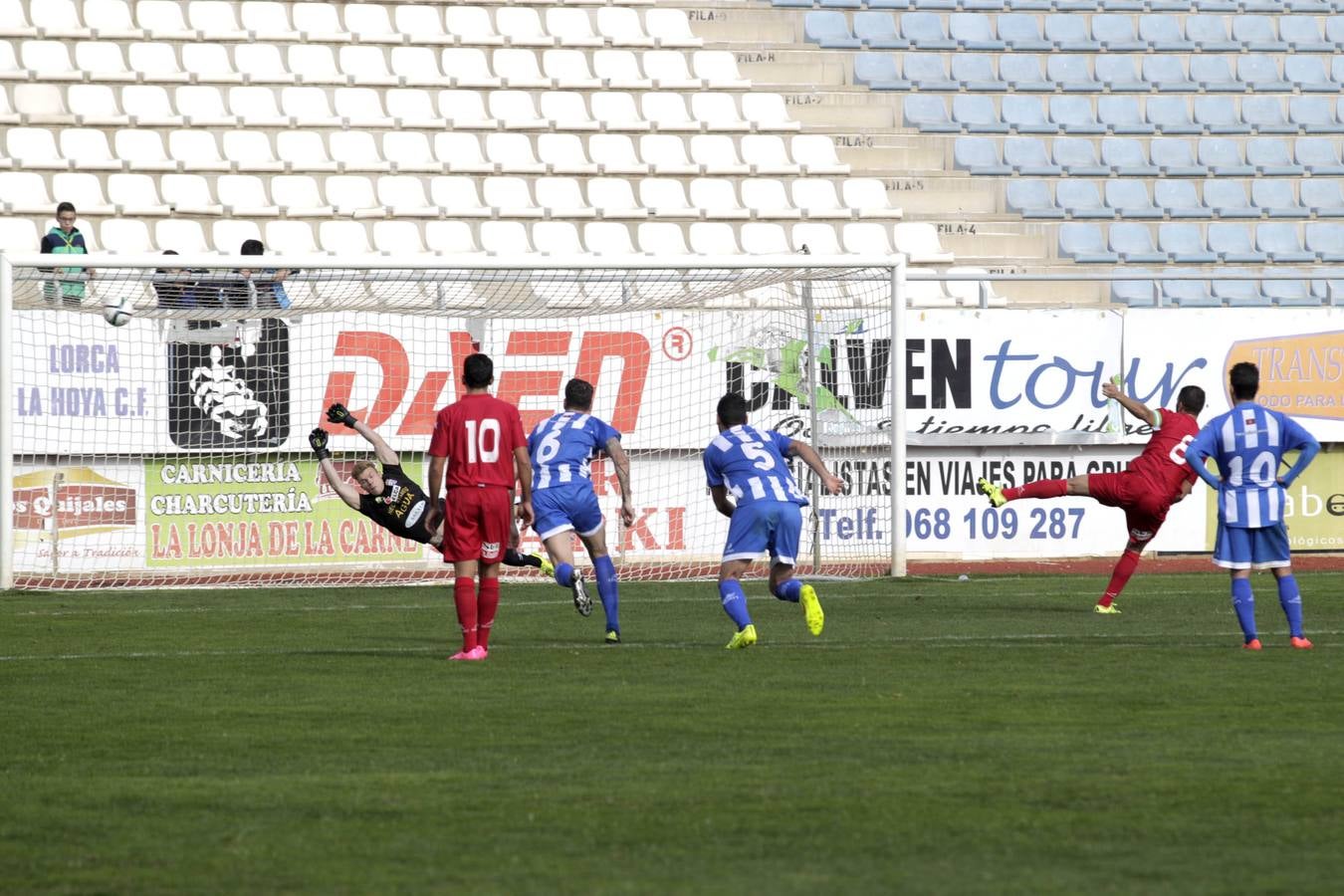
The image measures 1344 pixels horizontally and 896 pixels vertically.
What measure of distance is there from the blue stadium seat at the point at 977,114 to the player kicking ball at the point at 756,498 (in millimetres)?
15381

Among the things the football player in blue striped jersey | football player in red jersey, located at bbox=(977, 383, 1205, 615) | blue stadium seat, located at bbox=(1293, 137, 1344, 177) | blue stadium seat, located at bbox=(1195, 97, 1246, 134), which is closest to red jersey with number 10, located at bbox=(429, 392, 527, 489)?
the football player in blue striped jersey

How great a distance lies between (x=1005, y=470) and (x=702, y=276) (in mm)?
3743

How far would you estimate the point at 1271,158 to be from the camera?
90.5 ft

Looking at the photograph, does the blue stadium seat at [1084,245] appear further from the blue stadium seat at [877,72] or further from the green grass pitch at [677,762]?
the green grass pitch at [677,762]

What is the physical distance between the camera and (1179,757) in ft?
25.3

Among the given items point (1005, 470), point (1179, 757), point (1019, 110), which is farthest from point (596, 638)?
point (1019, 110)

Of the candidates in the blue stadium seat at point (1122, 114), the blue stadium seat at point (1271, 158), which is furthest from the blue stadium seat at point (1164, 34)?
the blue stadium seat at point (1271, 158)

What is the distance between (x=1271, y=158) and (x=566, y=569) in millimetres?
17332

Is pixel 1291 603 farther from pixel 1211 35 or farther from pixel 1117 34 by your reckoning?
pixel 1211 35

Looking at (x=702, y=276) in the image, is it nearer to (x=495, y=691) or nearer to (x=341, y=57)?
(x=341, y=57)

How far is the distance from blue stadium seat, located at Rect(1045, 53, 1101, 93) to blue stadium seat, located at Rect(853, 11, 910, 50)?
2.08 metres

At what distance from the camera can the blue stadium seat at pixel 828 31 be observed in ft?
90.4

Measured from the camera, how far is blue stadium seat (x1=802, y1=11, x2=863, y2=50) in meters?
27.6

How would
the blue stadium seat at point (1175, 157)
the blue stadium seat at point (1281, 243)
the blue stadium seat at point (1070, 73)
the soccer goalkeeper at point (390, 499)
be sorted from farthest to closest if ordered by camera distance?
the blue stadium seat at point (1070, 73) → the blue stadium seat at point (1175, 157) → the blue stadium seat at point (1281, 243) → the soccer goalkeeper at point (390, 499)
